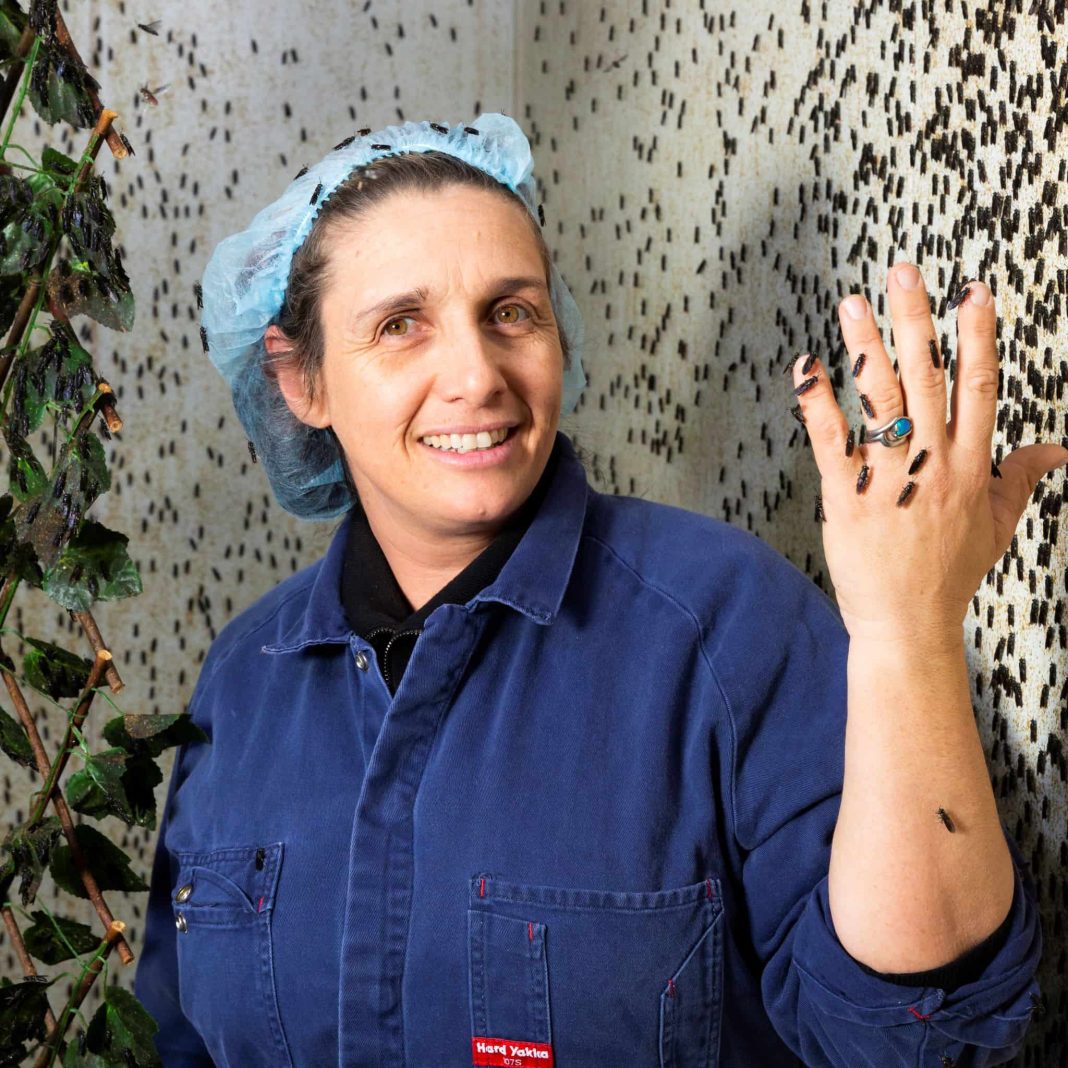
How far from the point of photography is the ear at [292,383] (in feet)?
4.87

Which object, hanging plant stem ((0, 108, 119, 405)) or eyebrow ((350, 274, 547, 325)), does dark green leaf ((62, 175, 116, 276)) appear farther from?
eyebrow ((350, 274, 547, 325))

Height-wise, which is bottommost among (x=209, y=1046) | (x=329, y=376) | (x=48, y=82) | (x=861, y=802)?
(x=209, y=1046)

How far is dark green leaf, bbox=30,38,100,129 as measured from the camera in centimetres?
A: 130

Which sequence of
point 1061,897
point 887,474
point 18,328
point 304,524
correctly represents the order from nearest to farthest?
point 887,474 → point 1061,897 → point 18,328 → point 304,524

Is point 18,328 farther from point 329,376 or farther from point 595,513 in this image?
point 595,513

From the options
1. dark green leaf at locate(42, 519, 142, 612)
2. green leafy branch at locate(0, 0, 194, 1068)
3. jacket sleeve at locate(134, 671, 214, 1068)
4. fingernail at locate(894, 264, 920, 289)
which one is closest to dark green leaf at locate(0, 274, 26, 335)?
green leafy branch at locate(0, 0, 194, 1068)

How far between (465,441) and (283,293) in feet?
1.07

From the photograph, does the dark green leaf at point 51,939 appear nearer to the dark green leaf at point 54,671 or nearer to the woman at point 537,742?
the woman at point 537,742

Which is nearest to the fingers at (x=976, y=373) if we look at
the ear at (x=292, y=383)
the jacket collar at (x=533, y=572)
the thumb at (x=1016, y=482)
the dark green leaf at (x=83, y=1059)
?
the thumb at (x=1016, y=482)

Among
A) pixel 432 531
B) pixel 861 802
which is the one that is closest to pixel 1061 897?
pixel 861 802

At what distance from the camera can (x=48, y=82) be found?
1.30 metres

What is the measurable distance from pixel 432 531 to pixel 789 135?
0.64 metres

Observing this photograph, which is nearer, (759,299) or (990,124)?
(990,124)

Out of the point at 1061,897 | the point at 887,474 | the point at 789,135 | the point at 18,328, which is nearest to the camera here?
the point at 887,474
